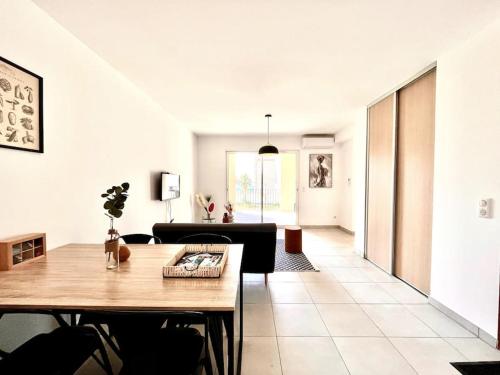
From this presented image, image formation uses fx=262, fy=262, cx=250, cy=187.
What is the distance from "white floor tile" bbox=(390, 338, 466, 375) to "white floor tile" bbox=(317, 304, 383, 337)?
0.21 metres

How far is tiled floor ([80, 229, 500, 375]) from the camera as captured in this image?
6.18ft

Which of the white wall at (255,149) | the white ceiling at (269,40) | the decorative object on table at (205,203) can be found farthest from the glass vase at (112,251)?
the white wall at (255,149)

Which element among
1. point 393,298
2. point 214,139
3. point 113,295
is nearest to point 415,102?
point 393,298

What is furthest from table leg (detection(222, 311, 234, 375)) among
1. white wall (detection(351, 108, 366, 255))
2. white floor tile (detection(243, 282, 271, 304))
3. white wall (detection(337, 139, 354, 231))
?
white wall (detection(337, 139, 354, 231))

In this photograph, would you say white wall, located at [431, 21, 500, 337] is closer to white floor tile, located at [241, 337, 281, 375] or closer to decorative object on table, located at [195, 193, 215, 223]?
white floor tile, located at [241, 337, 281, 375]

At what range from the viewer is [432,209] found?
2799 mm

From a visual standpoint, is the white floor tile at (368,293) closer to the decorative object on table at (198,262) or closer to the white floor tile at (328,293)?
the white floor tile at (328,293)

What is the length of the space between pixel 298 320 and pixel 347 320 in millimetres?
461

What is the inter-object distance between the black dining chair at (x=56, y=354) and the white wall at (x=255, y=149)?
5906 millimetres

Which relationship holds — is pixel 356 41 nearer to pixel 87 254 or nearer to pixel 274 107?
pixel 274 107

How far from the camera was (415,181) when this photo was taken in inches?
124

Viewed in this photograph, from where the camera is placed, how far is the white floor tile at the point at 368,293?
287 centimetres

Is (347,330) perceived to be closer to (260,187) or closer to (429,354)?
(429,354)

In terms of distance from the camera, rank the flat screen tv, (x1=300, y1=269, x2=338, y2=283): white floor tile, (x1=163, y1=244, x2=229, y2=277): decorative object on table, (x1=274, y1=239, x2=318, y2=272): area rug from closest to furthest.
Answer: (x1=163, y1=244, x2=229, y2=277): decorative object on table < (x1=300, y1=269, x2=338, y2=283): white floor tile < (x1=274, y1=239, x2=318, y2=272): area rug < the flat screen tv
